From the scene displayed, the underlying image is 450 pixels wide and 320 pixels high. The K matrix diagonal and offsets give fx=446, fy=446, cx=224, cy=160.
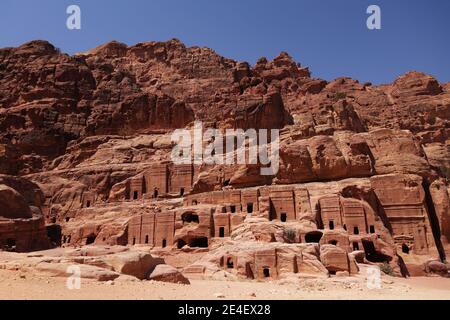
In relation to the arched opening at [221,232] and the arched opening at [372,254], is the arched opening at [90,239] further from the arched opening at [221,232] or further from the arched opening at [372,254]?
the arched opening at [372,254]

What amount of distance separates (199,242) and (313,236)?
13.3 meters

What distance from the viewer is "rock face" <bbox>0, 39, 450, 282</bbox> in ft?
144

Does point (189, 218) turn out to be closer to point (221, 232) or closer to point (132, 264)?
point (221, 232)

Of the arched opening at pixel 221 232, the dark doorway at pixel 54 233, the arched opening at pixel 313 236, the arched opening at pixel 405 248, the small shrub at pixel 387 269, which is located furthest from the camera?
the dark doorway at pixel 54 233

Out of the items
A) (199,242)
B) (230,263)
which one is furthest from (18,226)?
(230,263)

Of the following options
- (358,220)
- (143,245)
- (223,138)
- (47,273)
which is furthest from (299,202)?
(47,273)

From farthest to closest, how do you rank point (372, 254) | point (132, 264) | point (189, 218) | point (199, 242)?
1. point (189, 218)
2. point (199, 242)
3. point (372, 254)
4. point (132, 264)

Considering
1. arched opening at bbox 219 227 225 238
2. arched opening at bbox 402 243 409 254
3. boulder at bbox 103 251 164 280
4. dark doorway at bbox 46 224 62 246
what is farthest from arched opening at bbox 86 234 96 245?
arched opening at bbox 402 243 409 254

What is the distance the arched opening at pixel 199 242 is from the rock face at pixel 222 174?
19 centimetres

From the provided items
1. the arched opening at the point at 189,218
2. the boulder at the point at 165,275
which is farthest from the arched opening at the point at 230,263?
the arched opening at the point at 189,218

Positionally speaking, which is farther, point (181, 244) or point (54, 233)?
point (54, 233)

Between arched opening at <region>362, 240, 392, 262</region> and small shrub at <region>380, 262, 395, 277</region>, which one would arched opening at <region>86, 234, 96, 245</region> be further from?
small shrub at <region>380, 262, 395, 277</region>

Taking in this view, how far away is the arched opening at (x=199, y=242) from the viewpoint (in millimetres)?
50906

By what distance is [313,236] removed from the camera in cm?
4631
